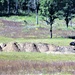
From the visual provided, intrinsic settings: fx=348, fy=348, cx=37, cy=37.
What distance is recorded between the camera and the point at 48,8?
88375mm

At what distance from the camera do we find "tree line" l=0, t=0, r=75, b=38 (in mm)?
88875

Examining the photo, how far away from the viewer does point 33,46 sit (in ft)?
186

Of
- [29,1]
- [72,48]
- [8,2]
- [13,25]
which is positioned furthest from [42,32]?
[29,1]

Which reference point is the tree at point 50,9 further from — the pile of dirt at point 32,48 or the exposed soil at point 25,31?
the pile of dirt at point 32,48

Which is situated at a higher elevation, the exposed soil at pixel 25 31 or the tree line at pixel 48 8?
the tree line at pixel 48 8

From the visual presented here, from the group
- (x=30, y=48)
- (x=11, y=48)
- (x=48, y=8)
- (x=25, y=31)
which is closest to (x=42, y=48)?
(x=30, y=48)

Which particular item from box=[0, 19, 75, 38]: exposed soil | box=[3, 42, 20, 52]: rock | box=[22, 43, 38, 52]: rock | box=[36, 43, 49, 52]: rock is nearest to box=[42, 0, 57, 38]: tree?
box=[0, 19, 75, 38]: exposed soil

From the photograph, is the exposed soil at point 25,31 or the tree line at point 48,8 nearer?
the tree line at point 48,8

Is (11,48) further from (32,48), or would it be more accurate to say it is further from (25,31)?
(25,31)

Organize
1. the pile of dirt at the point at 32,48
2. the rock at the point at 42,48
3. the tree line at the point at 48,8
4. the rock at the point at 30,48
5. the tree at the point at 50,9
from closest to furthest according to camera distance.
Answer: the pile of dirt at the point at 32,48, the rock at the point at 30,48, the rock at the point at 42,48, the tree at the point at 50,9, the tree line at the point at 48,8

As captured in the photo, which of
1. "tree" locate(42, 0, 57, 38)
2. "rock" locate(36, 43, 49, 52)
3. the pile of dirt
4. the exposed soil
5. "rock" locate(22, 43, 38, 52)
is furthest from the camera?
the exposed soil

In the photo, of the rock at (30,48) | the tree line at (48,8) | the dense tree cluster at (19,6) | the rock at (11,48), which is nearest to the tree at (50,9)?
the tree line at (48,8)

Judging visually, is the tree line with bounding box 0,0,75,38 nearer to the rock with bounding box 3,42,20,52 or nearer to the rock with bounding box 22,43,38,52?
the rock with bounding box 22,43,38,52

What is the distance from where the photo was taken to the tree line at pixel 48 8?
292ft
